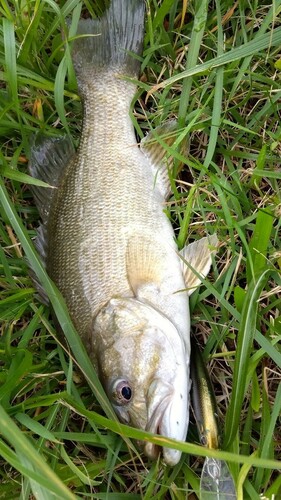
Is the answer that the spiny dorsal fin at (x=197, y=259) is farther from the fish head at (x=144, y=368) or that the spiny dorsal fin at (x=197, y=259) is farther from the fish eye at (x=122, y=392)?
the fish eye at (x=122, y=392)

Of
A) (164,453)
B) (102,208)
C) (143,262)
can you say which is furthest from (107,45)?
(164,453)

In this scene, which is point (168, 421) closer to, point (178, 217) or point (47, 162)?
point (178, 217)

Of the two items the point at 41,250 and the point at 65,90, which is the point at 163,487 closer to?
the point at 41,250

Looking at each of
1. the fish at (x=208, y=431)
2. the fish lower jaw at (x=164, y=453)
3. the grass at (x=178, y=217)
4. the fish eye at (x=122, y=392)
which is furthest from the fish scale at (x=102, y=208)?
the fish lower jaw at (x=164, y=453)

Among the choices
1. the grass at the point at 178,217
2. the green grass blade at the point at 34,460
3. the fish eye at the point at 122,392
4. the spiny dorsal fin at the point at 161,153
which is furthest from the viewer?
the spiny dorsal fin at the point at 161,153

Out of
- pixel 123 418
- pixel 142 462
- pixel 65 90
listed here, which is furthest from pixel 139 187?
pixel 142 462

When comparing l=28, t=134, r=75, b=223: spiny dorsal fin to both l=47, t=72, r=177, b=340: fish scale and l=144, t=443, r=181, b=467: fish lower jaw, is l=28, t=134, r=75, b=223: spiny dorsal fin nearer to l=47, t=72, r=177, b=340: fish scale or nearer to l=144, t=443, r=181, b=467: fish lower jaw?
l=47, t=72, r=177, b=340: fish scale
